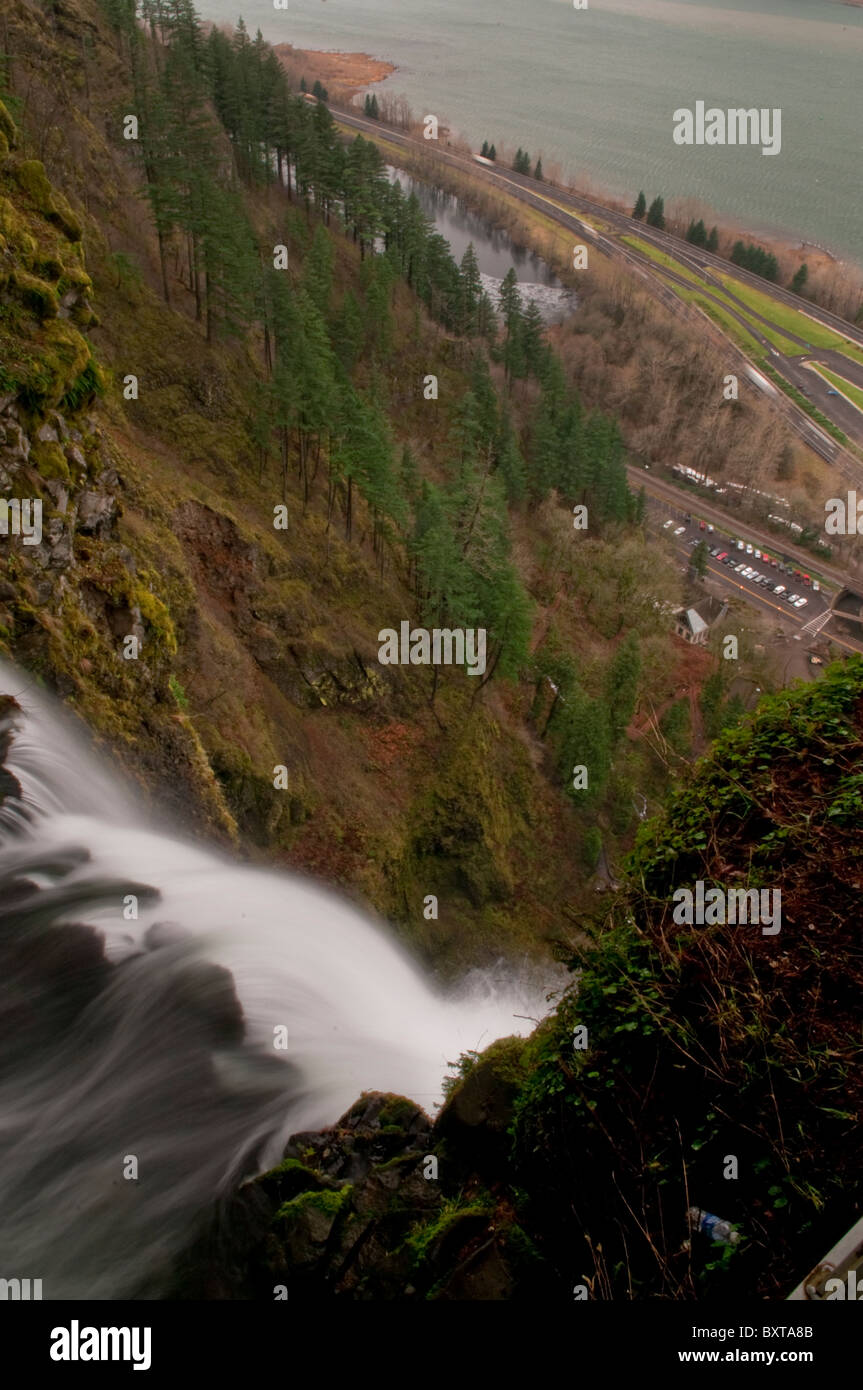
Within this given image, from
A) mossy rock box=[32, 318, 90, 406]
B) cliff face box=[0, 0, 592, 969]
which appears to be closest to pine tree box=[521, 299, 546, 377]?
cliff face box=[0, 0, 592, 969]

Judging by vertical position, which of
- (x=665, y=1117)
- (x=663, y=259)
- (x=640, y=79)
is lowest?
(x=665, y=1117)

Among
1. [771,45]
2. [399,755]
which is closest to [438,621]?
[399,755]

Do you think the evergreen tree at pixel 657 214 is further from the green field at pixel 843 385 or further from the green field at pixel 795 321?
the green field at pixel 843 385

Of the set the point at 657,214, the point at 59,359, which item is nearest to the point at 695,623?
the point at 59,359

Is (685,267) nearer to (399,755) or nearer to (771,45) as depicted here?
(771,45)

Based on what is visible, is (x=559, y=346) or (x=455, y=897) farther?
(x=559, y=346)

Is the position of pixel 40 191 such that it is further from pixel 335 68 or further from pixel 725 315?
pixel 335 68
